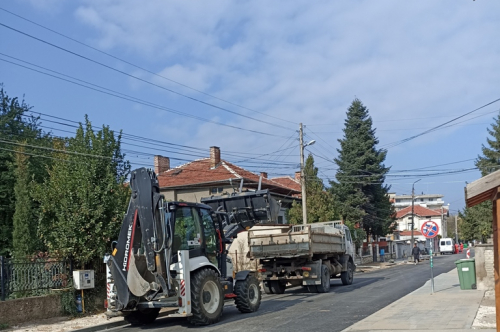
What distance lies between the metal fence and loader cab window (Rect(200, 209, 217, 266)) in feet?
14.2

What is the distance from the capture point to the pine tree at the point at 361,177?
172 feet

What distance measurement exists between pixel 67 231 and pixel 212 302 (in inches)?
190

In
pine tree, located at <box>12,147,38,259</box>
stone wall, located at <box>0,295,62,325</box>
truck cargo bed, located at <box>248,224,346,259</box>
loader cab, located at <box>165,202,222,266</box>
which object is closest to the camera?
loader cab, located at <box>165,202,222,266</box>

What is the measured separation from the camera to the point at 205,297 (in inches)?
488

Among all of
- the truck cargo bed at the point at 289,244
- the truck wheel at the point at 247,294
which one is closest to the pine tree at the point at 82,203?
the truck wheel at the point at 247,294

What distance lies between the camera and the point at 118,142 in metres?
16.8

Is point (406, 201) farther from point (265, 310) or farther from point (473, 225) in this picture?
point (265, 310)

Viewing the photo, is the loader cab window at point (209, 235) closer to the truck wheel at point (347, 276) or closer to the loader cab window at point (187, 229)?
the loader cab window at point (187, 229)

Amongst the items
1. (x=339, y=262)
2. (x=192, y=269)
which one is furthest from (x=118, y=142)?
(x=339, y=262)

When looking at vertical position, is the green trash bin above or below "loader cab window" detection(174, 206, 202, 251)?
below

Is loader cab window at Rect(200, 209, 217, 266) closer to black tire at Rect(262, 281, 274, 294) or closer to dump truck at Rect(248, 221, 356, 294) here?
dump truck at Rect(248, 221, 356, 294)

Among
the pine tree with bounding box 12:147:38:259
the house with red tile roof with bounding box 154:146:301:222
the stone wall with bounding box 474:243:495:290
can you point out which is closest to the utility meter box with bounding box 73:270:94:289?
the pine tree with bounding box 12:147:38:259

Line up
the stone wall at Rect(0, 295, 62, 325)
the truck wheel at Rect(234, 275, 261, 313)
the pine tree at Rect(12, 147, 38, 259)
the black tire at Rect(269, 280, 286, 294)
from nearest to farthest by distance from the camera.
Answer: the stone wall at Rect(0, 295, 62, 325) < the truck wheel at Rect(234, 275, 261, 313) < the pine tree at Rect(12, 147, 38, 259) < the black tire at Rect(269, 280, 286, 294)

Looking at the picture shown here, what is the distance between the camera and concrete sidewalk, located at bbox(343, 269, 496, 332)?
10.6m
